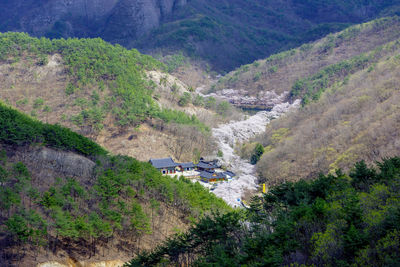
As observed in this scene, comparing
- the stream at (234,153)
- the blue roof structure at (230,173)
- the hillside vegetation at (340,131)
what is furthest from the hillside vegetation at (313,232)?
the blue roof structure at (230,173)

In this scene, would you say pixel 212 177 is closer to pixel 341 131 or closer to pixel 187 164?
pixel 187 164

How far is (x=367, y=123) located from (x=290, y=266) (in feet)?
102

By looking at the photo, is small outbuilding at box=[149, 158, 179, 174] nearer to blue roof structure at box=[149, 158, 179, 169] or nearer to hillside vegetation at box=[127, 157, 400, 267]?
blue roof structure at box=[149, 158, 179, 169]

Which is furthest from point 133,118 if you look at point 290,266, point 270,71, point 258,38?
point 258,38

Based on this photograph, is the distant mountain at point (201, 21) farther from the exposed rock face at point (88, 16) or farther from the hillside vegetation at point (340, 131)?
the hillside vegetation at point (340, 131)

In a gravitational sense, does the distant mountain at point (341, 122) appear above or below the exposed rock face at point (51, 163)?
above

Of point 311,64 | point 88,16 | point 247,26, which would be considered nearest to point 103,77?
point 311,64

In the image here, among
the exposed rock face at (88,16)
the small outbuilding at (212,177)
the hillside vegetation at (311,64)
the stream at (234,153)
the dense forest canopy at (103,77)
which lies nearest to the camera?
the stream at (234,153)

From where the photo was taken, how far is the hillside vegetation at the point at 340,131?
37.9m

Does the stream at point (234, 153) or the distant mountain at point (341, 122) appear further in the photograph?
the stream at point (234, 153)

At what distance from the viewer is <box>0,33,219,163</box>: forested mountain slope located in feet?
188

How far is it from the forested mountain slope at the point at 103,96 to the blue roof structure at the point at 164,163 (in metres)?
2.66

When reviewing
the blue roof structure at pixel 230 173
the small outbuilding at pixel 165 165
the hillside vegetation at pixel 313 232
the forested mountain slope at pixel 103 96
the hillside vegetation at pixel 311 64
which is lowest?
the hillside vegetation at pixel 313 232

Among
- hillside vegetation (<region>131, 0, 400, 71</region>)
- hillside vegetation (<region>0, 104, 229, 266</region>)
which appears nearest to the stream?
hillside vegetation (<region>0, 104, 229, 266</region>)
